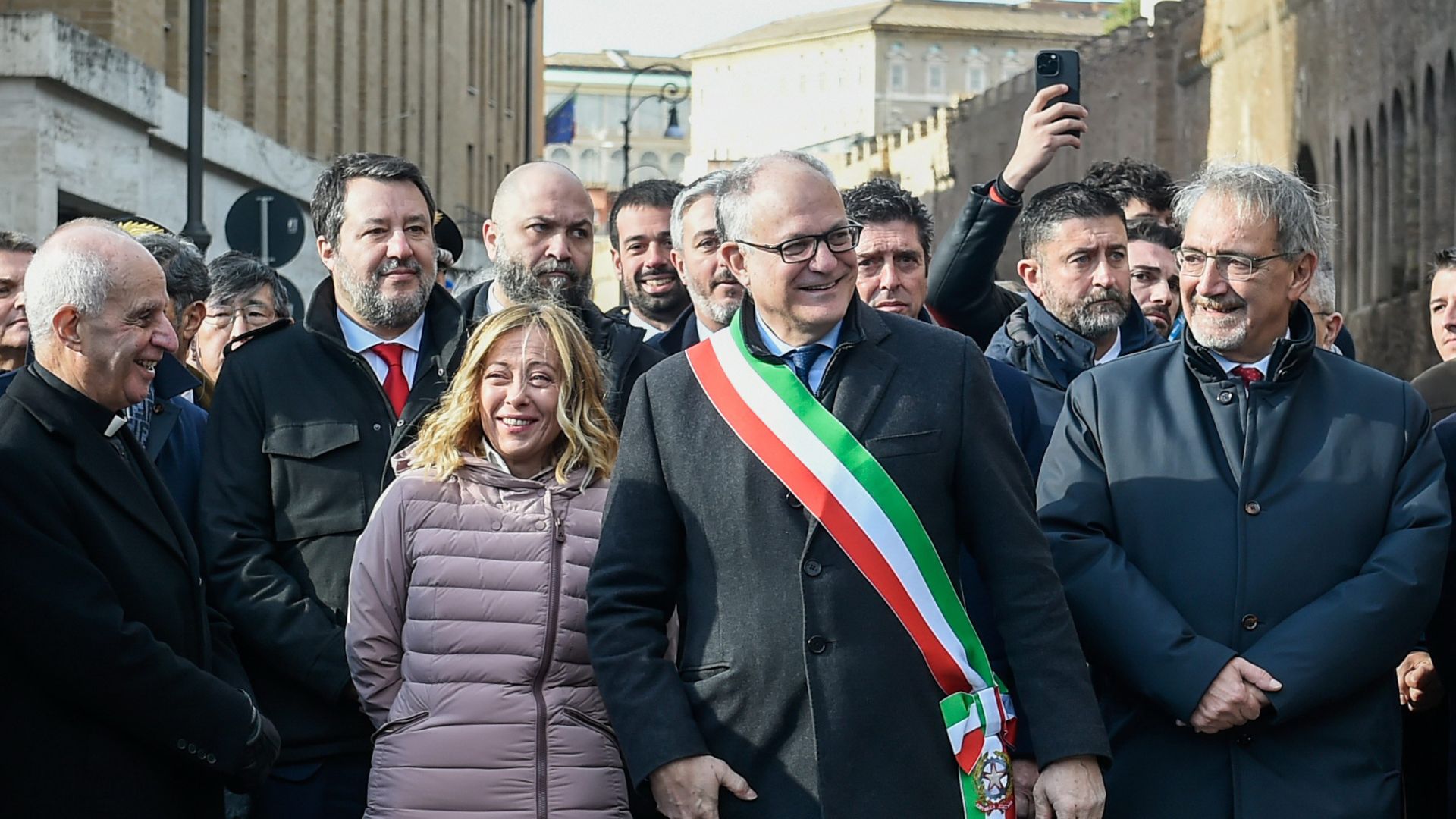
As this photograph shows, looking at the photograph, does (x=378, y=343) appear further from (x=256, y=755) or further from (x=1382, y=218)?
(x=1382, y=218)

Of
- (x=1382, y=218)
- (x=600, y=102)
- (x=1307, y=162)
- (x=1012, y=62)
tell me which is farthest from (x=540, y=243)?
(x=600, y=102)

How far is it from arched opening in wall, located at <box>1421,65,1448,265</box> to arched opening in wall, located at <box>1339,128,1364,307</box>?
10.7 feet

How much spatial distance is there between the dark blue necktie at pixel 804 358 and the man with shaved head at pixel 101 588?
4.70 ft

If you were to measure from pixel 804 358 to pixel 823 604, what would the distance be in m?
0.58

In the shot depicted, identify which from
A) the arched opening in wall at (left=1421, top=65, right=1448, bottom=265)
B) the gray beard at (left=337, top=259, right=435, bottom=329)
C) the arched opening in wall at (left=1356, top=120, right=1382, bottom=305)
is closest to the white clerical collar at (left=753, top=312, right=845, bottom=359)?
the gray beard at (left=337, top=259, right=435, bottom=329)

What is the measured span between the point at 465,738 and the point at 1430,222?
30.5 meters

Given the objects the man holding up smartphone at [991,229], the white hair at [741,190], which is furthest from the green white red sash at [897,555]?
the man holding up smartphone at [991,229]

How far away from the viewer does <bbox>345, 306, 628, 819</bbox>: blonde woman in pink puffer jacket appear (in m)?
4.91

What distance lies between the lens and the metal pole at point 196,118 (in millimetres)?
14492

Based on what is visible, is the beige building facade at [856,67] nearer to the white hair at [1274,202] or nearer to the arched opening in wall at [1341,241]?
the arched opening in wall at [1341,241]

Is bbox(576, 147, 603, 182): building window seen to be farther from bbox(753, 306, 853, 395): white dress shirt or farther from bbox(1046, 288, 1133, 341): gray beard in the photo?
bbox(753, 306, 853, 395): white dress shirt

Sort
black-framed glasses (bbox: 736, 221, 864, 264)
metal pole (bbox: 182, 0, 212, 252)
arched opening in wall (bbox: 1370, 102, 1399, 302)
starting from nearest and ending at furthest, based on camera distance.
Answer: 1. black-framed glasses (bbox: 736, 221, 864, 264)
2. metal pole (bbox: 182, 0, 212, 252)
3. arched opening in wall (bbox: 1370, 102, 1399, 302)

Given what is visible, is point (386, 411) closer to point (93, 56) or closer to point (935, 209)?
point (93, 56)

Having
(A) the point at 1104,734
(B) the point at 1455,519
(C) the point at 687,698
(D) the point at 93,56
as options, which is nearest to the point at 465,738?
(C) the point at 687,698
